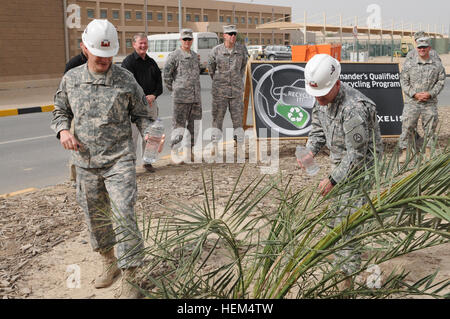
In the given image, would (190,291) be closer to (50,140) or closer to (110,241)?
(110,241)

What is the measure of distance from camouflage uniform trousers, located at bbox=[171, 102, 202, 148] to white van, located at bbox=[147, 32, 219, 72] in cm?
2731

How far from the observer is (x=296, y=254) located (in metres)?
1.95

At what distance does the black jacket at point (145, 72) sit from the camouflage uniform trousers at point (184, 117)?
3.15ft

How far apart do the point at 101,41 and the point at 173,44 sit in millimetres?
34417

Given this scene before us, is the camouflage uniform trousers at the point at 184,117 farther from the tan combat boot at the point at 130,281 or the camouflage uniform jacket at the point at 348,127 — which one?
the tan combat boot at the point at 130,281

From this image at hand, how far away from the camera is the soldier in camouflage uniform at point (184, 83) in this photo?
8297 mm

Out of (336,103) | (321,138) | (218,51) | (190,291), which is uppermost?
(218,51)

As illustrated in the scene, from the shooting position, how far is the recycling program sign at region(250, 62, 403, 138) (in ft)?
28.7

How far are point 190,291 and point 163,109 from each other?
13570mm

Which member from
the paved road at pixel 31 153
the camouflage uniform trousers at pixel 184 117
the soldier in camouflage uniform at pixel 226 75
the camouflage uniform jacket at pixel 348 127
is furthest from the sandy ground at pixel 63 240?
the soldier in camouflage uniform at pixel 226 75

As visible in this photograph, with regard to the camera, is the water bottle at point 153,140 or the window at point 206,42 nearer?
the water bottle at point 153,140

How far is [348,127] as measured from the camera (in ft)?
12.0

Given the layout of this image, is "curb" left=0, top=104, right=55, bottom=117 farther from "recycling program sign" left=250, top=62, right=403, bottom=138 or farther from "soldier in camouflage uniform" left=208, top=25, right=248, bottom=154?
"recycling program sign" left=250, top=62, right=403, bottom=138
